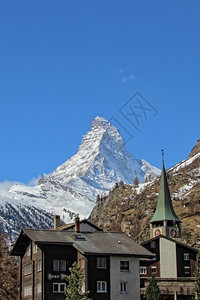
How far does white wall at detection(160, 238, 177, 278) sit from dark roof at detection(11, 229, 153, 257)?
1481 centimetres

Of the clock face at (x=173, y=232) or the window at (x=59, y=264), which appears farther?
the clock face at (x=173, y=232)

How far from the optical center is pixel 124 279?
77.8m

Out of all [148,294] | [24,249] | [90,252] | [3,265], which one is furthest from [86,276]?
[3,265]

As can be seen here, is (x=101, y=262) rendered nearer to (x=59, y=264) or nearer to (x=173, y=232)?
(x=59, y=264)

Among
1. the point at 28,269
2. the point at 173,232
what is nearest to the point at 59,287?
the point at 28,269

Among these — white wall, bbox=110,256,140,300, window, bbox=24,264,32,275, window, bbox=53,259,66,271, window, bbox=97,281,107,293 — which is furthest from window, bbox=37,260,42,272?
white wall, bbox=110,256,140,300

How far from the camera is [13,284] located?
89062 mm

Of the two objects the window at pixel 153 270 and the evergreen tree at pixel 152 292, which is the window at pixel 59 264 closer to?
the evergreen tree at pixel 152 292

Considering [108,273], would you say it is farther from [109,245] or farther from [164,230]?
[164,230]

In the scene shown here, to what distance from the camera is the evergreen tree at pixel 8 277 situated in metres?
87.8

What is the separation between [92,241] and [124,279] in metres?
6.27

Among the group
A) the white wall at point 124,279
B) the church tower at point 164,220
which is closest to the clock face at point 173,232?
the church tower at point 164,220

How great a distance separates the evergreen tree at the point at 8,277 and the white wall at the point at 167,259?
22.2 metres

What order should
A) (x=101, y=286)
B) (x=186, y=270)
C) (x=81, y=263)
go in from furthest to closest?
(x=186, y=270)
(x=81, y=263)
(x=101, y=286)
